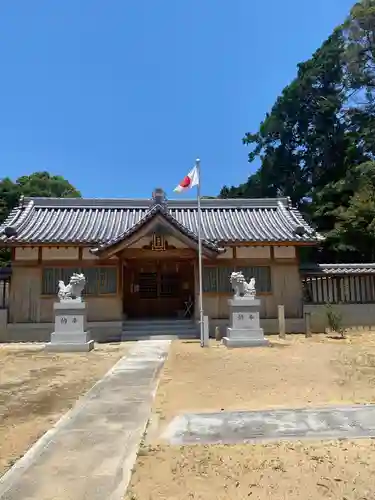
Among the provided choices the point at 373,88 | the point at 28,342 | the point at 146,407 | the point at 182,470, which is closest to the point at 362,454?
the point at 182,470

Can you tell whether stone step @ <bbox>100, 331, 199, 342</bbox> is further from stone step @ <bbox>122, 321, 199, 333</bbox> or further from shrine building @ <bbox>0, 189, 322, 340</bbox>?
stone step @ <bbox>122, 321, 199, 333</bbox>

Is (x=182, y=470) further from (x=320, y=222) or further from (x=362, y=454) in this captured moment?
(x=320, y=222)

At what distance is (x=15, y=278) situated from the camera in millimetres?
16016

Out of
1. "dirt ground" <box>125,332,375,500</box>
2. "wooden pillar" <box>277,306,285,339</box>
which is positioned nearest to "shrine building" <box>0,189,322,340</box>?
"wooden pillar" <box>277,306,285,339</box>

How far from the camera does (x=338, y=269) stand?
56.2ft

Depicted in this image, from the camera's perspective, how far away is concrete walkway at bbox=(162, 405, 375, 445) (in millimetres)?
4637

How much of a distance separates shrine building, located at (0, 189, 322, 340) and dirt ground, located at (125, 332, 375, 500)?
4808 mm

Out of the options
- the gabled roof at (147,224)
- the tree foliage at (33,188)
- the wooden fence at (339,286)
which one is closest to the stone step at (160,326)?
the gabled roof at (147,224)

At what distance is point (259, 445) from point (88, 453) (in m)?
1.87

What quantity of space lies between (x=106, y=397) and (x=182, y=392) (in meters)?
1.32

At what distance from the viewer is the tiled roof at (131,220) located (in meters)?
16.5

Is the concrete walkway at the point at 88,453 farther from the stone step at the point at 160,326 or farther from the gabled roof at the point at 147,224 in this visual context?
the stone step at the point at 160,326

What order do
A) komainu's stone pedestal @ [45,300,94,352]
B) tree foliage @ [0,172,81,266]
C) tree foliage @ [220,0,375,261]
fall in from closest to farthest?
komainu's stone pedestal @ [45,300,94,352]
tree foliage @ [220,0,375,261]
tree foliage @ [0,172,81,266]

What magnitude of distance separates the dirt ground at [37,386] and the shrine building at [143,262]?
114 inches
